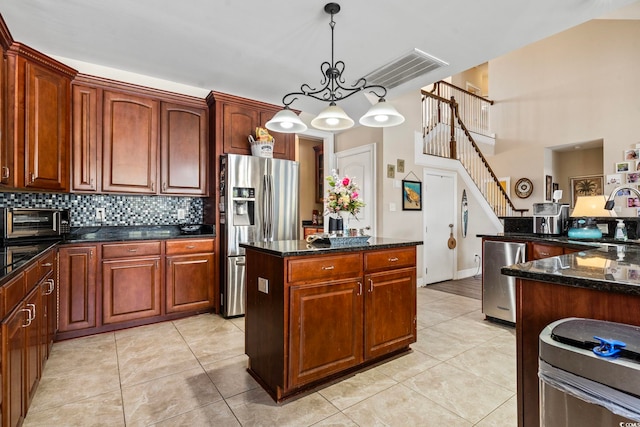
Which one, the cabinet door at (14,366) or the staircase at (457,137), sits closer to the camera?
the cabinet door at (14,366)

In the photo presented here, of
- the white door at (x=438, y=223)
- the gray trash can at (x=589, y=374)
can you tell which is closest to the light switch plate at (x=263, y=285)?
the gray trash can at (x=589, y=374)

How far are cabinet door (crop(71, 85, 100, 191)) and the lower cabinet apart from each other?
7.05ft

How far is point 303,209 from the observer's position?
6.99 meters

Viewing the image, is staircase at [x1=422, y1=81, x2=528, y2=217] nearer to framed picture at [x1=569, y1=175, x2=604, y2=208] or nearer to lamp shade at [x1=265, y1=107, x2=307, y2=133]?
framed picture at [x1=569, y1=175, x2=604, y2=208]

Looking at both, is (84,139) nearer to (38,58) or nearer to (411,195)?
(38,58)

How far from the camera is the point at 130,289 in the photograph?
324 cm

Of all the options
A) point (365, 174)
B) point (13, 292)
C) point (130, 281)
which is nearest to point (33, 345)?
point (13, 292)

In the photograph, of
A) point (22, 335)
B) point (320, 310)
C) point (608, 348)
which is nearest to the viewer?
point (608, 348)

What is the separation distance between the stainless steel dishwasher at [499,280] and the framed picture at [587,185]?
600 centimetres

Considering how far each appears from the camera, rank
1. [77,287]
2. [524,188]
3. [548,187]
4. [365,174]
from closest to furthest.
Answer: [77,287] → [365,174] → [548,187] → [524,188]

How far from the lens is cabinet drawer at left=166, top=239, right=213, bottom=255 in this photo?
343 cm

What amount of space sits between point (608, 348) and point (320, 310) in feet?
4.85

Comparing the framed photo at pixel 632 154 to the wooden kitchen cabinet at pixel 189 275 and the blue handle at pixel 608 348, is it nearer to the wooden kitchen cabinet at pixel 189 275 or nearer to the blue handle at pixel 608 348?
the blue handle at pixel 608 348

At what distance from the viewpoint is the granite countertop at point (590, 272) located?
1.09 meters
